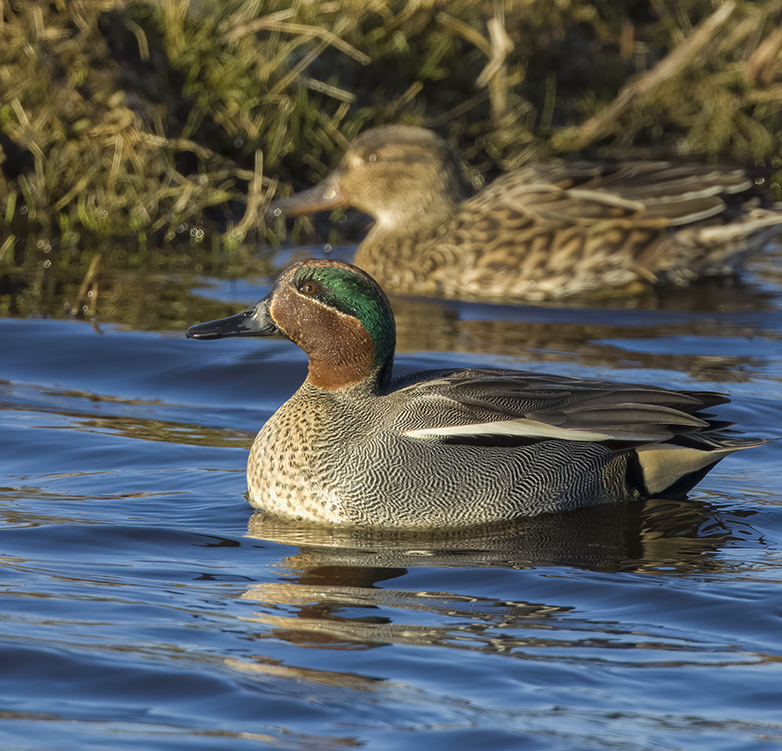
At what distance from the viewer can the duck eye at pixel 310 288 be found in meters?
4.87

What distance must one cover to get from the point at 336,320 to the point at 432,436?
544 mm

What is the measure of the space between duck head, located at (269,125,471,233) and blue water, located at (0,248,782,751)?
279cm

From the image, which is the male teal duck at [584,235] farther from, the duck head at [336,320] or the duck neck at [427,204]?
the duck head at [336,320]

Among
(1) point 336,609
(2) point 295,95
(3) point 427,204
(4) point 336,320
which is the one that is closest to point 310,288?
(4) point 336,320

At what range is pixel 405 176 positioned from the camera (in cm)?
895

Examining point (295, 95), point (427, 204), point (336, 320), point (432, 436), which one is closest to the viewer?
point (432, 436)

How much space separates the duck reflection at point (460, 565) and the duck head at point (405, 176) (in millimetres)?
4254

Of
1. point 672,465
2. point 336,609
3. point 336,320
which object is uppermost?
point 336,320

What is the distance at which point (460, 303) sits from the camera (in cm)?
841

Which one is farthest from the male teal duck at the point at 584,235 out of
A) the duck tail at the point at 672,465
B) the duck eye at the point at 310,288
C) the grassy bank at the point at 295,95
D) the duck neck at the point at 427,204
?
the duck eye at the point at 310,288

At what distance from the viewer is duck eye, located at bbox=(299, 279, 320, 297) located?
487 centimetres

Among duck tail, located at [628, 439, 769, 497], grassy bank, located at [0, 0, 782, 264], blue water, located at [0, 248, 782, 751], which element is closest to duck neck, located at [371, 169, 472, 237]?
grassy bank, located at [0, 0, 782, 264]

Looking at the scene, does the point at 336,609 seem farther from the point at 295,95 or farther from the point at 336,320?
the point at 295,95

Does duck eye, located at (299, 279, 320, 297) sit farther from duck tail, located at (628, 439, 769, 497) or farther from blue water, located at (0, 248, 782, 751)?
duck tail, located at (628, 439, 769, 497)
